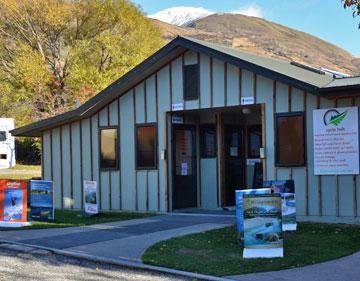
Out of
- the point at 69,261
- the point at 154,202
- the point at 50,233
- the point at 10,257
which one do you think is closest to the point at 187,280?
the point at 69,261

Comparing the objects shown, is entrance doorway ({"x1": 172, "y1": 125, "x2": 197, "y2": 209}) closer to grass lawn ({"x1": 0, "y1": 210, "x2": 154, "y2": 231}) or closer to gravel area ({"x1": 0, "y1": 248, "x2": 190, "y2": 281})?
grass lawn ({"x1": 0, "y1": 210, "x2": 154, "y2": 231})

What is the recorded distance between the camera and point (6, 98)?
37.8 meters

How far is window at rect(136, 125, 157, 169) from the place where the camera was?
16.2 m

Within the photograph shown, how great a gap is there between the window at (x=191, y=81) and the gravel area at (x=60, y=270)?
261 inches

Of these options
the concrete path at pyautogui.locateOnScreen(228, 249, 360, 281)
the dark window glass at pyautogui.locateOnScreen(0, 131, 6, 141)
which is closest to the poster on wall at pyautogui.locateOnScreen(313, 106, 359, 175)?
the concrete path at pyautogui.locateOnScreen(228, 249, 360, 281)

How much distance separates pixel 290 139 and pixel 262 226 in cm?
462

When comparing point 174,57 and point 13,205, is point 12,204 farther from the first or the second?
point 174,57

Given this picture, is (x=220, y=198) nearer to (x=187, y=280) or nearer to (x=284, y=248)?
(x=284, y=248)

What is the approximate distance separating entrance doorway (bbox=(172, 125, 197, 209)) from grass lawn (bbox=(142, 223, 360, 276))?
4.10 metres

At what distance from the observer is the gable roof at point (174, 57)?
13336 mm

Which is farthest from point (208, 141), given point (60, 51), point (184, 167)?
point (60, 51)

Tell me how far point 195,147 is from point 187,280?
862cm

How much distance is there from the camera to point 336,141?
12.9 m

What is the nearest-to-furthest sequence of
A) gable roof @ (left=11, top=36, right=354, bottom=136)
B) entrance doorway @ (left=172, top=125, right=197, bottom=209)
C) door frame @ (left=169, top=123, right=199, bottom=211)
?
1. gable roof @ (left=11, top=36, right=354, bottom=136)
2. door frame @ (left=169, top=123, right=199, bottom=211)
3. entrance doorway @ (left=172, top=125, right=197, bottom=209)
